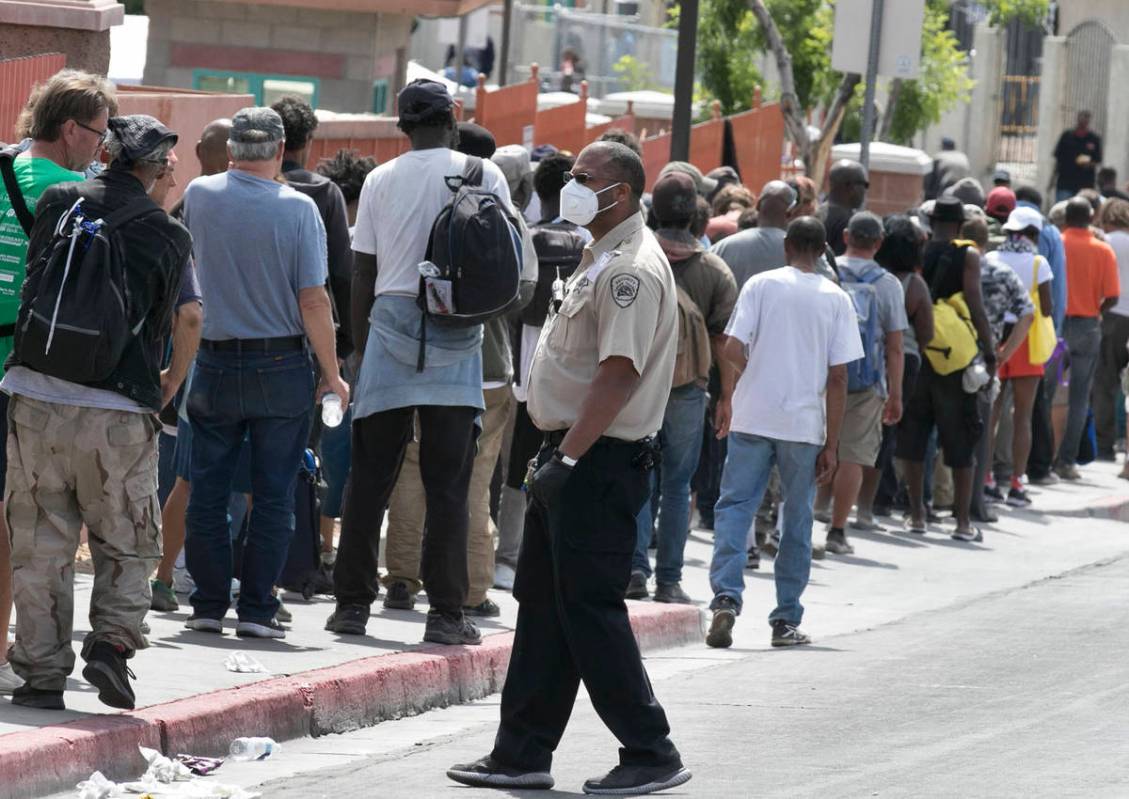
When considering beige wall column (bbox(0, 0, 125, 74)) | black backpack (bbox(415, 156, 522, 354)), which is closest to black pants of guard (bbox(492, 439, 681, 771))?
black backpack (bbox(415, 156, 522, 354))

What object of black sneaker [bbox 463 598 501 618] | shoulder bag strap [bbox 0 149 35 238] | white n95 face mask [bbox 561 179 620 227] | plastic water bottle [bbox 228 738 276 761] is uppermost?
white n95 face mask [bbox 561 179 620 227]

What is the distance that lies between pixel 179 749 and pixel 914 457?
822 centimetres

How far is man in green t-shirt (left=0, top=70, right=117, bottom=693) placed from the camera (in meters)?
7.42

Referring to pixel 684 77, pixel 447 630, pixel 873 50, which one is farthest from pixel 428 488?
pixel 873 50

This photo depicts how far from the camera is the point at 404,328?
8.71 m

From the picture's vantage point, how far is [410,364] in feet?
28.5

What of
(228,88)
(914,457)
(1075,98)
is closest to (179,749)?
(914,457)

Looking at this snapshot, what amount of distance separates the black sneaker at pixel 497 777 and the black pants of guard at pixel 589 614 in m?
0.02

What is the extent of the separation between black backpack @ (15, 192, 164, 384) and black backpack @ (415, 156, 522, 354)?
1.75 m

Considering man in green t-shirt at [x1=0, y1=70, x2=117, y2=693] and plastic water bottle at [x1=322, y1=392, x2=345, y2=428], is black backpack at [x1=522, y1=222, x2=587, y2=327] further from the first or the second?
man in green t-shirt at [x1=0, y1=70, x2=117, y2=693]

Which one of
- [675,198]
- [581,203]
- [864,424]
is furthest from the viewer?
[864,424]

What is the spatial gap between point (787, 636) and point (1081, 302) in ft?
26.9

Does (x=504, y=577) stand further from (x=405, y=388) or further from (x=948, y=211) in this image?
(x=948, y=211)

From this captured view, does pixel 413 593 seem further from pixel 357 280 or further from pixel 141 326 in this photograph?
pixel 141 326
